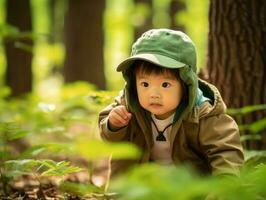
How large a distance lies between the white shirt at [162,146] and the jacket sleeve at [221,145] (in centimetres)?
22

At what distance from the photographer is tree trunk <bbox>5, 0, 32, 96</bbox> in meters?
9.62

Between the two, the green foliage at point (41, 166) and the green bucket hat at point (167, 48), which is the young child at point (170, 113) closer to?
the green bucket hat at point (167, 48)

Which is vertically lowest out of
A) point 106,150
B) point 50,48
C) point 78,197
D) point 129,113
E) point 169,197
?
point 50,48

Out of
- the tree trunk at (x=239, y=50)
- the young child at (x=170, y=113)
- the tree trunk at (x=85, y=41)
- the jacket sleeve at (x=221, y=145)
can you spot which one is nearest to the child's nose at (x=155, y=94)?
the young child at (x=170, y=113)

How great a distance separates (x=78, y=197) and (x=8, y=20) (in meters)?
6.56

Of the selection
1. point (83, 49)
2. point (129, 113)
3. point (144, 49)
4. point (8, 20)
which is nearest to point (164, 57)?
point (144, 49)

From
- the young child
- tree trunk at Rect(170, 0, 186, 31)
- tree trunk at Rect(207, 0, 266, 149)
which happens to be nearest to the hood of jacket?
the young child

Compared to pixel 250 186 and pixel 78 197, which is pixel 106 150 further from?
pixel 78 197

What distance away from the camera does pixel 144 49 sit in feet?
10.8

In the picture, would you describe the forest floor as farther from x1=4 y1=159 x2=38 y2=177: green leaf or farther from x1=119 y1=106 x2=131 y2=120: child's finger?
x1=119 y1=106 x2=131 y2=120: child's finger

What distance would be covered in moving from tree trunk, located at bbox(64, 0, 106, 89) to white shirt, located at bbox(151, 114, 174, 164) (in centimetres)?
756

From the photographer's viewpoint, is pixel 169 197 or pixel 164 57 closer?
pixel 169 197

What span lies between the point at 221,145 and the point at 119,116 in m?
0.65

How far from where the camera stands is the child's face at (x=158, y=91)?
3.21 metres
